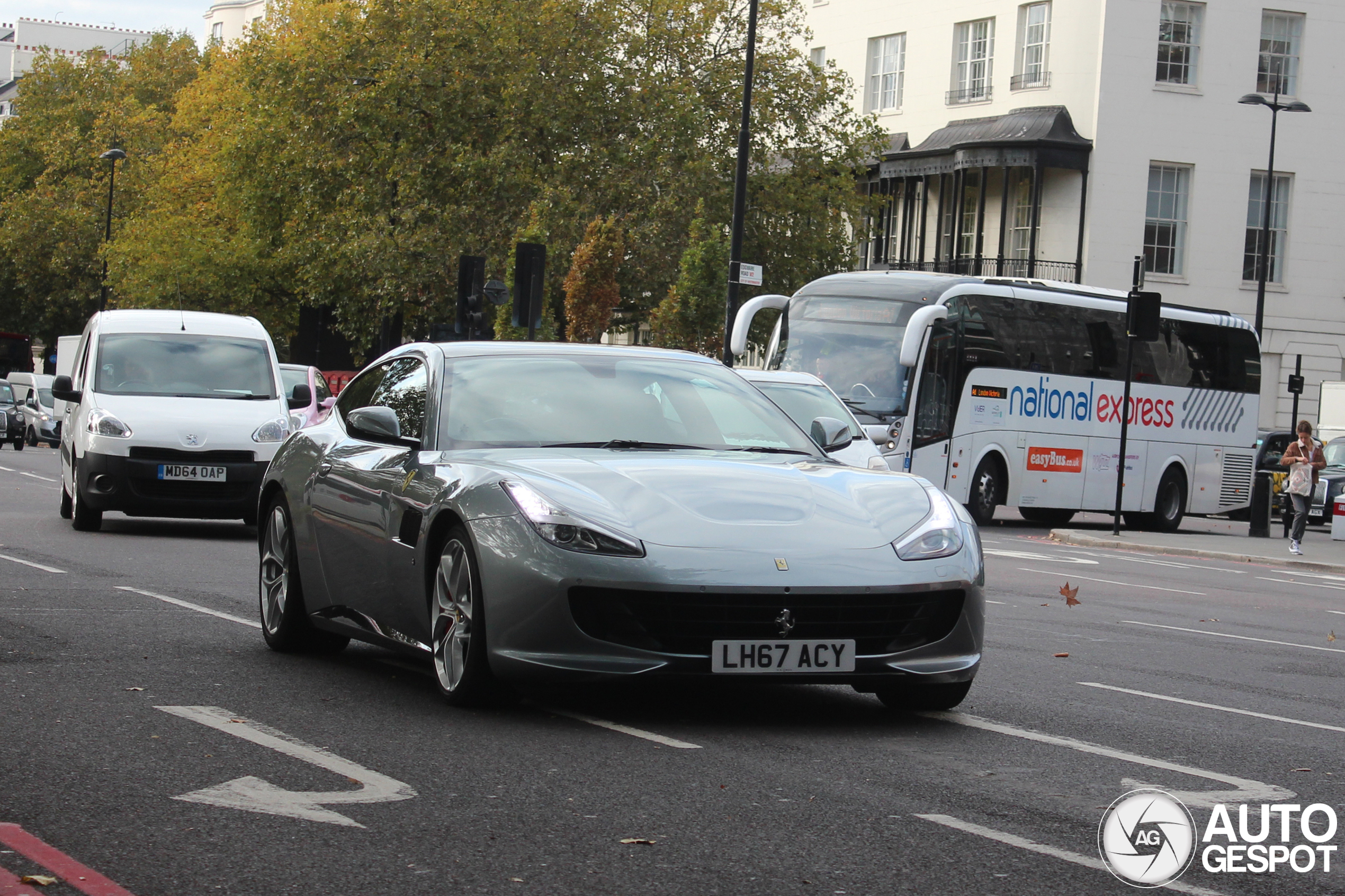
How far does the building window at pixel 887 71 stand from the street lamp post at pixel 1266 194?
31.8 ft

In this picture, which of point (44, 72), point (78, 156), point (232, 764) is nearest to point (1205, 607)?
point (232, 764)

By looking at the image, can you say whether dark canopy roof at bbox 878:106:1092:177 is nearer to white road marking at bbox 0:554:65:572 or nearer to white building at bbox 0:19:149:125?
white road marking at bbox 0:554:65:572

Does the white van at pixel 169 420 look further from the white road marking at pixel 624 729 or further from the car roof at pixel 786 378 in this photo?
the white road marking at pixel 624 729

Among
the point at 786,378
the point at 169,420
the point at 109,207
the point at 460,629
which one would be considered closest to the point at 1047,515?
the point at 786,378

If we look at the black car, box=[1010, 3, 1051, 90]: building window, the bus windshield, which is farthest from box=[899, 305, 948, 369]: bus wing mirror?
the black car

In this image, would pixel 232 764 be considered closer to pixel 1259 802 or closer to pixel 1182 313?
pixel 1259 802

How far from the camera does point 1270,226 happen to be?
48.6 metres

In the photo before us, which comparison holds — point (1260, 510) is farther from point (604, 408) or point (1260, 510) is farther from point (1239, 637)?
point (604, 408)

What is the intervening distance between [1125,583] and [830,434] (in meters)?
10.6

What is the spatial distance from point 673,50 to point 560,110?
3265 millimetres

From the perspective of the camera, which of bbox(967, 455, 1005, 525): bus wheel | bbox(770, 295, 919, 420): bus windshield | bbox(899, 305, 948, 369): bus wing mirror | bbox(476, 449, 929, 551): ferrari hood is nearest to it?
bbox(476, 449, 929, 551): ferrari hood

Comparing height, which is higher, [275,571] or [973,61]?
[973,61]

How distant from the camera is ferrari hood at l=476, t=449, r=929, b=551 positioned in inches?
274

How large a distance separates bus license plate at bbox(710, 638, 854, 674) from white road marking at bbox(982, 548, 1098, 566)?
1479 cm
